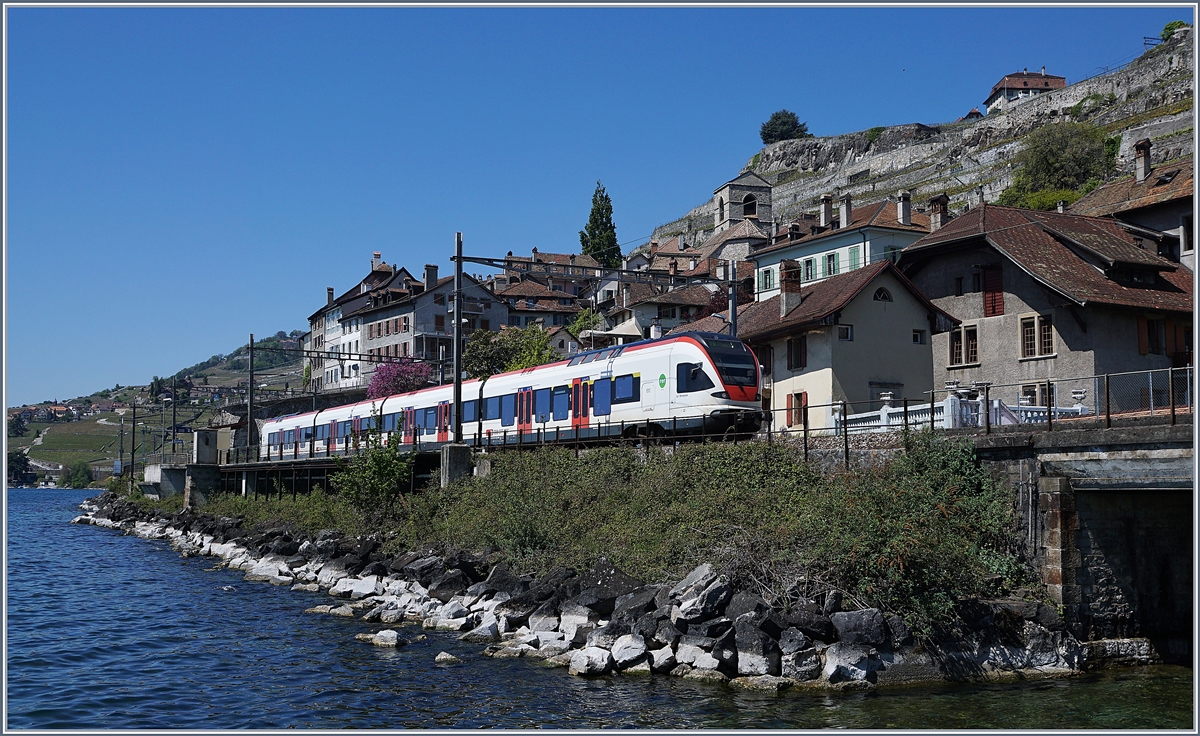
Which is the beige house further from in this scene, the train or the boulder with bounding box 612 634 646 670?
the boulder with bounding box 612 634 646 670

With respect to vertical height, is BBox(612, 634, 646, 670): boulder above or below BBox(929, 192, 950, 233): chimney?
below

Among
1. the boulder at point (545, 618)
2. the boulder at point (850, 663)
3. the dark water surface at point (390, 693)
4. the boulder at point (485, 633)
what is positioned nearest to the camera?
the dark water surface at point (390, 693)

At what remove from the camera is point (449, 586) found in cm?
2417

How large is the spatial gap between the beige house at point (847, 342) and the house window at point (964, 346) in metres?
0.74

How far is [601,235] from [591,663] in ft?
325

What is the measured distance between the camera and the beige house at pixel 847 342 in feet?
113

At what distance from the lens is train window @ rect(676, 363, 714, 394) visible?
28.5 meters

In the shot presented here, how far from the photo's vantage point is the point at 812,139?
475 feet

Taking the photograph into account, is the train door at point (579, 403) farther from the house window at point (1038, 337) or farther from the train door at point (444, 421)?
the house window at point (1038, 337)

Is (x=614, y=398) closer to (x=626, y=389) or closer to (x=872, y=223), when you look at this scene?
(x=626, y=389)

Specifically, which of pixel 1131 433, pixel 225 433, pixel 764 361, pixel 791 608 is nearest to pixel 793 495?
pixel 791 608

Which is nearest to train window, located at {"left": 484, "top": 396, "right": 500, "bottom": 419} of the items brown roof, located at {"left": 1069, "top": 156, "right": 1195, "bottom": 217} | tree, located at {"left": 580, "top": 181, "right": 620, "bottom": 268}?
brown roof, located at {"left": 1069, "top": 156, "right": 1195, "bottom": 217}

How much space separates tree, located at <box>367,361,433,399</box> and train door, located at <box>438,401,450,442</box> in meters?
29.3

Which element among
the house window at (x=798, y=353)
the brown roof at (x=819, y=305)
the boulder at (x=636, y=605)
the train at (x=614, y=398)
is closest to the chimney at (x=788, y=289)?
the brown roof at (x=819, y=305)
